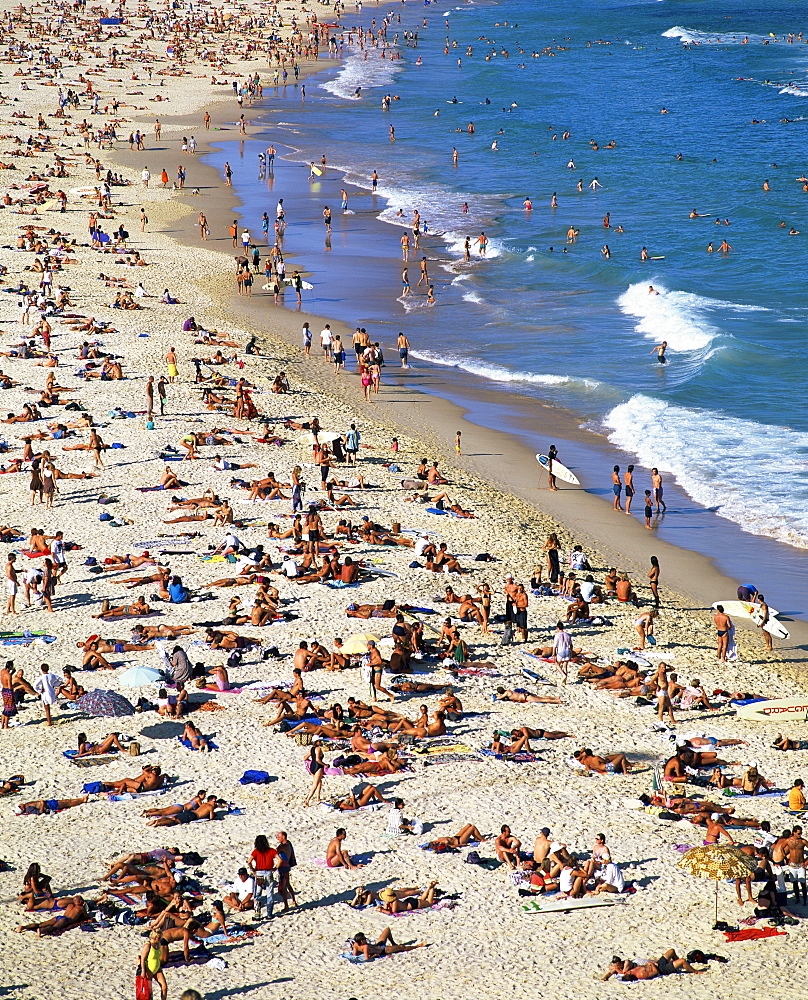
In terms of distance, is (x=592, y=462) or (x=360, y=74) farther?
(x=360, y=74)

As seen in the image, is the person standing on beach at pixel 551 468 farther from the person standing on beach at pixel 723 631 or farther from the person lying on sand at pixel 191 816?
the person lying on sand at pixel 191 816

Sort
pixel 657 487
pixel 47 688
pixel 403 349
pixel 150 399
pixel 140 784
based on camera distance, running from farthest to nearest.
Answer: pixel 403 349, pixel 150 399, pixel 657 487, pixel 47 688, pixel 140 784

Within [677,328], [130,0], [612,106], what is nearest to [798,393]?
[677,328]

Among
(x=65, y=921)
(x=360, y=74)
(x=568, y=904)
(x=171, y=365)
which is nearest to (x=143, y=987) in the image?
(x=65, y=921)

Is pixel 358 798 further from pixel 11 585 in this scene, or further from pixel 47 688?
pixel 11 585

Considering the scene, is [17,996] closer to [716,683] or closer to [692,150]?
[716,683]

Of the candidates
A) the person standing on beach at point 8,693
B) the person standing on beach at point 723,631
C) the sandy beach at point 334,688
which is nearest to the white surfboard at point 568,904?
the sandy beach at point 334,688
